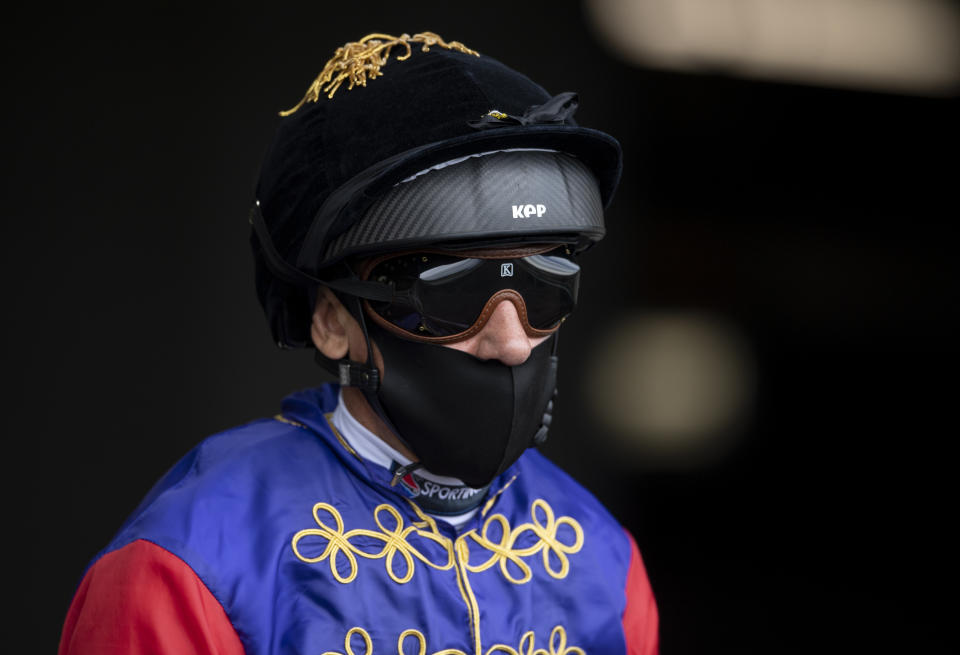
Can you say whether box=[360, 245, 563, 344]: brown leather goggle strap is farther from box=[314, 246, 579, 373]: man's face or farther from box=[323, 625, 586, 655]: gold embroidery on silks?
box=[323, 625, 586, 655]: gold embroidery on silks

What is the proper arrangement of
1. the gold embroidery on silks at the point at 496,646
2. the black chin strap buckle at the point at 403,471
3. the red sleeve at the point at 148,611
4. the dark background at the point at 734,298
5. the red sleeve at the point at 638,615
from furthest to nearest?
1. the dark background at the point at 734,298
2. the red sleeve at the point at 638,615
3. the black chin strap buckle at the point at 403,471
4. the gold embroidery on silks at the point at 496,646
5. the red sleeve at the point at 148,611

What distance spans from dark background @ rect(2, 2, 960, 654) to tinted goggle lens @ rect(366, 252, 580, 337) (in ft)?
4.52

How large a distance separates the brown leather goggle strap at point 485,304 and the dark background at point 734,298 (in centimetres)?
134

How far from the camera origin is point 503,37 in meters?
3.08

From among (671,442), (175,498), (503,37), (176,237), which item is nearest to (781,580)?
(671,442)

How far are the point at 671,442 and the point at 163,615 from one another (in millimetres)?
2400

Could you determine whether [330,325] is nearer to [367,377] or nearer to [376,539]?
[367,377]

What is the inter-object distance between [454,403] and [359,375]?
0.51ft

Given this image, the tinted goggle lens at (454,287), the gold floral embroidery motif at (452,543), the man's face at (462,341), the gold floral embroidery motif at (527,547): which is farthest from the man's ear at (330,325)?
the gold floral embroidery motif at (527,547)

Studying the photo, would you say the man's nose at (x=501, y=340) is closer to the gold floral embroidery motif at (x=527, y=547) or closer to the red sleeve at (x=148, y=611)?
the gold floral embroidery motif at (x=527, y=547)

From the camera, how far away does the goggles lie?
1.49m

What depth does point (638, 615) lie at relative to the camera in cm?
181

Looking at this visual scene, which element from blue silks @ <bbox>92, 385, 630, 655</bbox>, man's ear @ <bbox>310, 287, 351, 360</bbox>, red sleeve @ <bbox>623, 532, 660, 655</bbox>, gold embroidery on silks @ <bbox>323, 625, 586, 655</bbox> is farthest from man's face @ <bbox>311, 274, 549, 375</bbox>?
red sleeve @ <bbox>623, 532, 660, 655</bbox>

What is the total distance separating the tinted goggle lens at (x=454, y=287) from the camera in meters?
1.49
